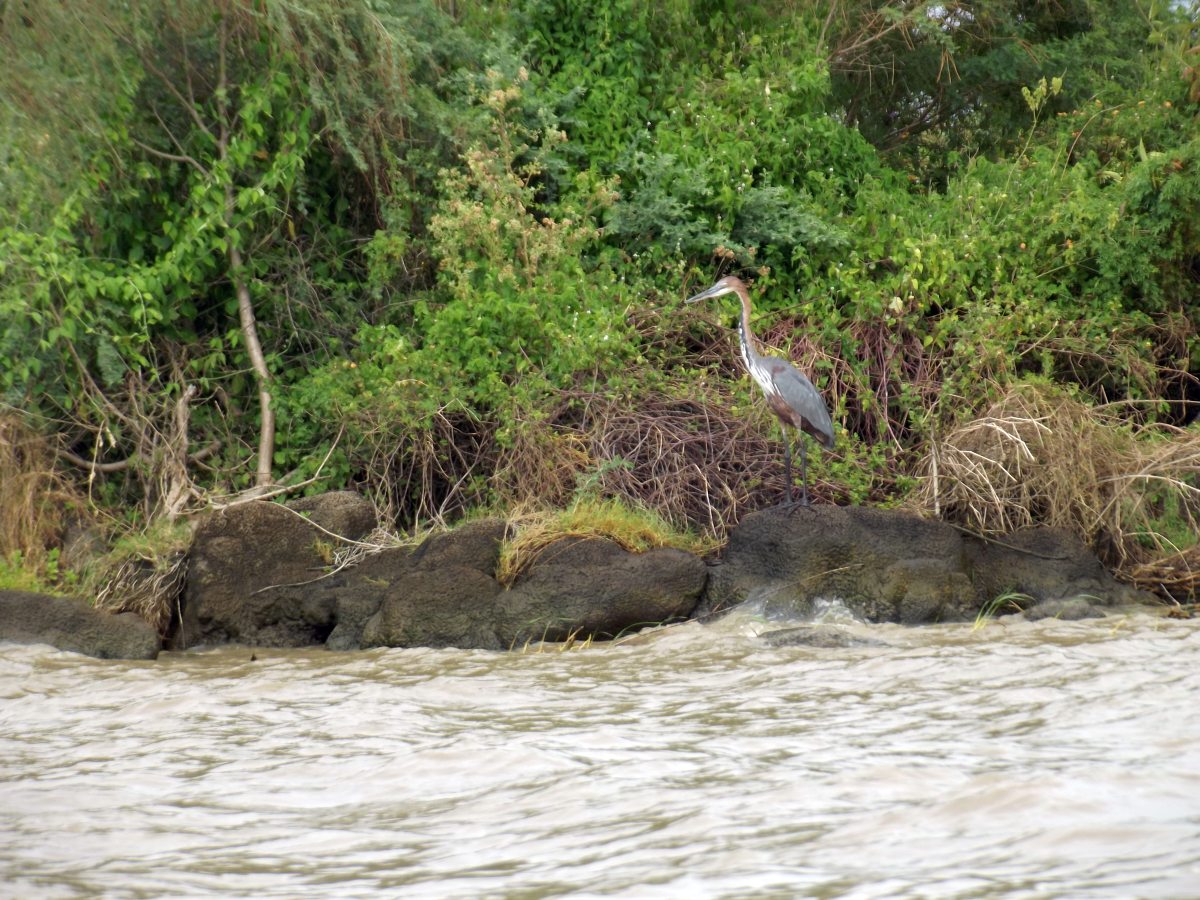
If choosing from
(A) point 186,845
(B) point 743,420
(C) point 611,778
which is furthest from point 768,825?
(B) point 743,420

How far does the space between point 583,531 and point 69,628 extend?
2.94 meters

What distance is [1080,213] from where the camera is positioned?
9.71 meters

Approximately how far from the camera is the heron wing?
8078 mm

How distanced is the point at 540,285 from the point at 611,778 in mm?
5480

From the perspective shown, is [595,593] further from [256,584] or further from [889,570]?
[256,584]

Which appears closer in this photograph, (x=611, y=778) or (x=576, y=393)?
(x=611, y=778)

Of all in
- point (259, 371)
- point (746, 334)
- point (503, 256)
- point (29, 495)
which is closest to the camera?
point (746, 334)

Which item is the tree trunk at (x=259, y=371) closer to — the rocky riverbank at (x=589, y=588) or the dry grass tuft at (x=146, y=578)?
the dry grass tuft at (x=146, y=578)

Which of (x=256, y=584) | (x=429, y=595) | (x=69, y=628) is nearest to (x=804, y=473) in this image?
(x=429, y=595)

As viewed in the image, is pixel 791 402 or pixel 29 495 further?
pixel 29 495

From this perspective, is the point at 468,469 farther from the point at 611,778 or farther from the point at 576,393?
the point at 611,778

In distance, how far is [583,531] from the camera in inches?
311

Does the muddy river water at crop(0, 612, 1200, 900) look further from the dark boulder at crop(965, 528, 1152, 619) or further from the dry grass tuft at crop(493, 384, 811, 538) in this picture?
the dry grass tuft at crop(493, 384, 811, 538)

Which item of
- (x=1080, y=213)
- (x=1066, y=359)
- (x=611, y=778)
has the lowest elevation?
(x=611, y=778)
